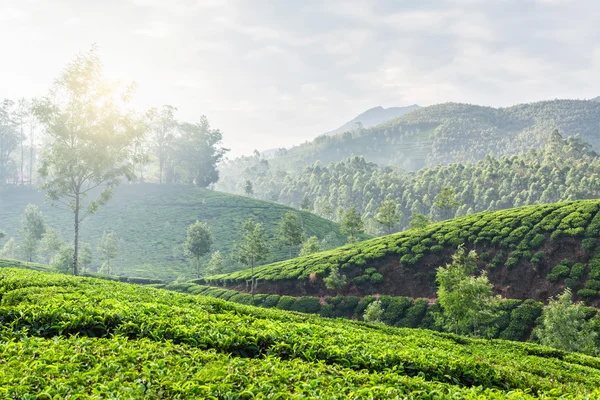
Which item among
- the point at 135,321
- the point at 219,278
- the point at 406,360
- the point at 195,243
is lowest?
the point at 219,278

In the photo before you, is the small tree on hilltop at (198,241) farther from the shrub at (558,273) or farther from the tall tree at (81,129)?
the shrub at (558,273)

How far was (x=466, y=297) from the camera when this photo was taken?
23984mm

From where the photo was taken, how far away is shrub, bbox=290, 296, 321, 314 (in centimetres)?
3384

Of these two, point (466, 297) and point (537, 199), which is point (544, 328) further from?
point (537, 199)

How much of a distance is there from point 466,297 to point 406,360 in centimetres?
1884

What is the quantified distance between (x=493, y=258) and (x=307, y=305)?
17.0 meters

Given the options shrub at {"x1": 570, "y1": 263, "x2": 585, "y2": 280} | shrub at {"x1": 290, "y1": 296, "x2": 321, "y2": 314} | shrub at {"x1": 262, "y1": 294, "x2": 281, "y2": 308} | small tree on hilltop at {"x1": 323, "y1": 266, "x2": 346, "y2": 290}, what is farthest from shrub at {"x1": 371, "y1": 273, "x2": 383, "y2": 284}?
shrub at {"x1": 570, "y1": 263, "x2": 585, "y2": 280}

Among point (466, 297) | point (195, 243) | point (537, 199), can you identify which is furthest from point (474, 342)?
point (537, 199)

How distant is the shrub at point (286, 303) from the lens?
3469 cm

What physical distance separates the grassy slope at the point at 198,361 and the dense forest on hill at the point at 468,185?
7502cm

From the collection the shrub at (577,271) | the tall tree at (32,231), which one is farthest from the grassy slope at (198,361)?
the tall tree at (32,231)

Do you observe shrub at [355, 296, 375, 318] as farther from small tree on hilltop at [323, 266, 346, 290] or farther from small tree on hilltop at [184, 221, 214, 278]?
small tree on hilltop at [184, 221, 214, 278]

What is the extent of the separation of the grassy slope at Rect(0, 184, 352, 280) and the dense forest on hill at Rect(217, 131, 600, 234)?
72.5 feet

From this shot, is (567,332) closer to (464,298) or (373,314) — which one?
(464,298)
